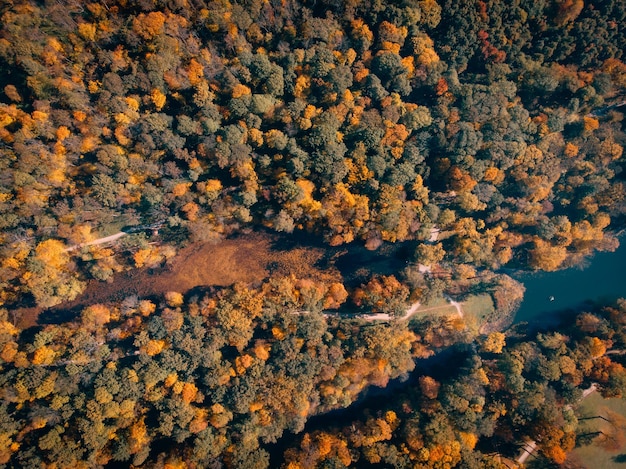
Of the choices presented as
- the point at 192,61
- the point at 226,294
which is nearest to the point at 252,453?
the point at 226,294

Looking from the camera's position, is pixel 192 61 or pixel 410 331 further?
pixel 410 331

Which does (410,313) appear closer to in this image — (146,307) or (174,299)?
(174,299)

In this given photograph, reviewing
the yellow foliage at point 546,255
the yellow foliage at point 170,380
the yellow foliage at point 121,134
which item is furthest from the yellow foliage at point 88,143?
the yellow foliage at point 546,255

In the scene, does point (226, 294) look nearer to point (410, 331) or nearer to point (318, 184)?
point (318, 184)

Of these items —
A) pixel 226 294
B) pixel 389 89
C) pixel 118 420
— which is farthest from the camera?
pixel 389 89

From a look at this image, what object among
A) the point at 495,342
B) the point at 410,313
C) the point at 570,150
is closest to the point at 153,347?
the point at 410,313

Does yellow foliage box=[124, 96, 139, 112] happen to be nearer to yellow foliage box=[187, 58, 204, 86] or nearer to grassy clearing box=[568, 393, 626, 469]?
yellow foliage box=[187, 58, 204, 86]
